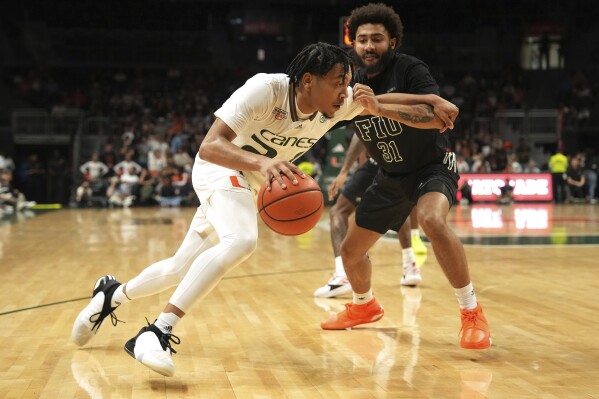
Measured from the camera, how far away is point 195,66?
97.0 feet

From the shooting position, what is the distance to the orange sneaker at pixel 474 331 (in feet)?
14.8

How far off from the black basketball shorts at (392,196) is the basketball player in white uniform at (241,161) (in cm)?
57

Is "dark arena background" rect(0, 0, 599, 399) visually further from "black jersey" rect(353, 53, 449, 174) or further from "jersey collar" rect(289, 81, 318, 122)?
"jersey collar" rect(289, 81, 318, 122)

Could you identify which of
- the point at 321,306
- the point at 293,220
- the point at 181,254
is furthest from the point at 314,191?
the point at 321,306

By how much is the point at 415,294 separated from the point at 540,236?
559cm

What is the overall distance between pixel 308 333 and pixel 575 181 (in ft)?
61.9

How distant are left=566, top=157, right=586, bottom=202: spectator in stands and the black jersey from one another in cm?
1828

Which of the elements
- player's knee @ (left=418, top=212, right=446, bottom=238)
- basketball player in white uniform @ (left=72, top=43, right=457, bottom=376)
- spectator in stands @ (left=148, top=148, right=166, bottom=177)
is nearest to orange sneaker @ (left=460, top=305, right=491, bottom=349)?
player's knee @ (left=418, top=212, right=446, bottom=238)

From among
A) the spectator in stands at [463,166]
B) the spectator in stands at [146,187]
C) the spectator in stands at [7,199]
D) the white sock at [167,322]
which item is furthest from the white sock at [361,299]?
the spectator in stands at [463,166]

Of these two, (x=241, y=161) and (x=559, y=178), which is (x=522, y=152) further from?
(x=241, y=161)

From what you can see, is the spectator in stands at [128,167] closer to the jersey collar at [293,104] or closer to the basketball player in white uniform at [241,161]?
the basketball player in white uniform at [241,161]

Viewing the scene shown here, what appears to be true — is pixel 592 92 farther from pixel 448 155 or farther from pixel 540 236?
pixel 448 155

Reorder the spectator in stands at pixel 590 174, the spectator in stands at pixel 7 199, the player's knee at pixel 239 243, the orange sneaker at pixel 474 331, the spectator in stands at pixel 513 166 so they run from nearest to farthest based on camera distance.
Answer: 1. the player's knee at pixel 239 243
2. the orange sneaker at pixel 474 331
3. the spectator in stands at pixel 7 199
4. the spectator in stands at pixel 513 166
5. the spectator in stands at pixel 590 174

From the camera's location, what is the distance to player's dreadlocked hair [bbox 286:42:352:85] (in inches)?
162
